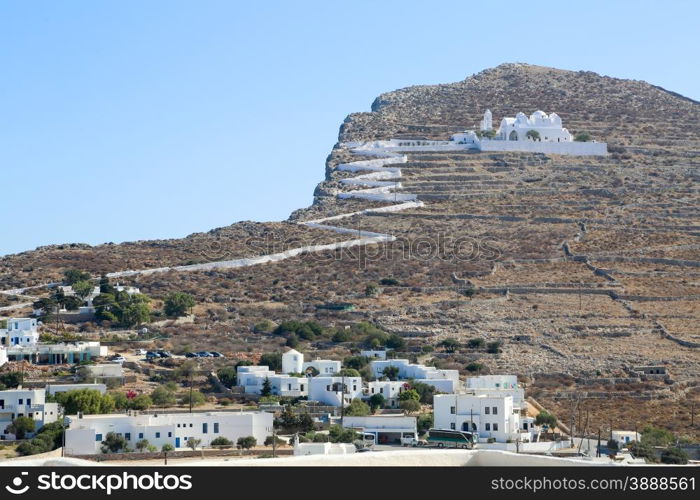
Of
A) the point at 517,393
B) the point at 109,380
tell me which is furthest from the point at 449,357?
the point at 109,380

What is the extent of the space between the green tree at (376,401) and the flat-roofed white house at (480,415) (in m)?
3.78

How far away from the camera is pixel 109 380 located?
4956 centimetres

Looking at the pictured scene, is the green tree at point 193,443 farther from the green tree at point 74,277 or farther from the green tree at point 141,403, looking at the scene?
the green tree at point 74,277

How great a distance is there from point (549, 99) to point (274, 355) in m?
67.1

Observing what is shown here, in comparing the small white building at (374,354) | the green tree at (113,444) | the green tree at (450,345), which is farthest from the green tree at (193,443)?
the green tree at (450,345)

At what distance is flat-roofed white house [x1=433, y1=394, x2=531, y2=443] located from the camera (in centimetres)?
4288

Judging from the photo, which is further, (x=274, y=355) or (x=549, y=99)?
(x=549, y=99)

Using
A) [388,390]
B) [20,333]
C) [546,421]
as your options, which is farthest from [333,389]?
[20,333]

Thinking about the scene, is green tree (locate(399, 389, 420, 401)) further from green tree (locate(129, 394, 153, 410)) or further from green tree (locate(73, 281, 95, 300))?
green tree (locate(73, 281, 95, 300))

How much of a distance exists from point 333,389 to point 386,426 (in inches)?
224

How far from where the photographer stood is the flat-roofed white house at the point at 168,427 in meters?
39.9

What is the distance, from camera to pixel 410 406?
46.5 meters

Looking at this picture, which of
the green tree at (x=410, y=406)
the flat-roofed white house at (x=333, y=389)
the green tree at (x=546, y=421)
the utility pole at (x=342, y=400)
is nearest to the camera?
the utility pole at (x=342, y=400)
